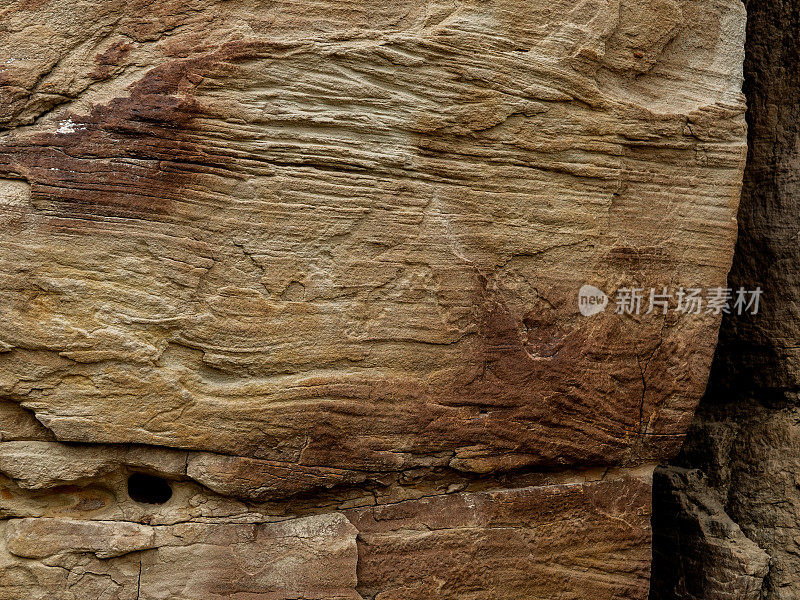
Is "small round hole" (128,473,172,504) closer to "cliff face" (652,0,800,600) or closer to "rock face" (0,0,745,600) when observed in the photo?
"rock face" (0,0,745,600)

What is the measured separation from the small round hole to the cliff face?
2.37 meters

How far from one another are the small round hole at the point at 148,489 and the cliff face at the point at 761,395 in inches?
93.2

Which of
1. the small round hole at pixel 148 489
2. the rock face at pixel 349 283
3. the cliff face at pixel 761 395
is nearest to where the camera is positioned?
the rock face at pixel 349 283

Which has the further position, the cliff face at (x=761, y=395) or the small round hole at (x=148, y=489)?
the cliff face at (x=761, y=395)

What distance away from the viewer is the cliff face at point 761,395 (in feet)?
11.5

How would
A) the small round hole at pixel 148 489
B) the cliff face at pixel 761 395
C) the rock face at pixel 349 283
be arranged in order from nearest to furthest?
the rock face at pixel 349 283 < the small round hole at pixel 148 489 < the cliff face at pixel 761 395

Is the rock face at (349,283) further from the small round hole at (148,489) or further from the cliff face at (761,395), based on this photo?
the cliff face at (761,395)

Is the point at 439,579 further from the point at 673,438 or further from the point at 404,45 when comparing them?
the point at 404,45

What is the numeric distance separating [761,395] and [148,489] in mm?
2838

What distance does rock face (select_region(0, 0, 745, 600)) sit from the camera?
2.36 meters

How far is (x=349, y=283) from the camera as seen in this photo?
2.55 metres

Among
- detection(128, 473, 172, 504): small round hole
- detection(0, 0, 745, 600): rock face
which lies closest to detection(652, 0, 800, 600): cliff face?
detection(0, 0, 745, 600): rock face

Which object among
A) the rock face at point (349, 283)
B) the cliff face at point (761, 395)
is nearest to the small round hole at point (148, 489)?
the rock face at point (349, 283)

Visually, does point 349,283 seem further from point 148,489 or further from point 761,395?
point 761,395
